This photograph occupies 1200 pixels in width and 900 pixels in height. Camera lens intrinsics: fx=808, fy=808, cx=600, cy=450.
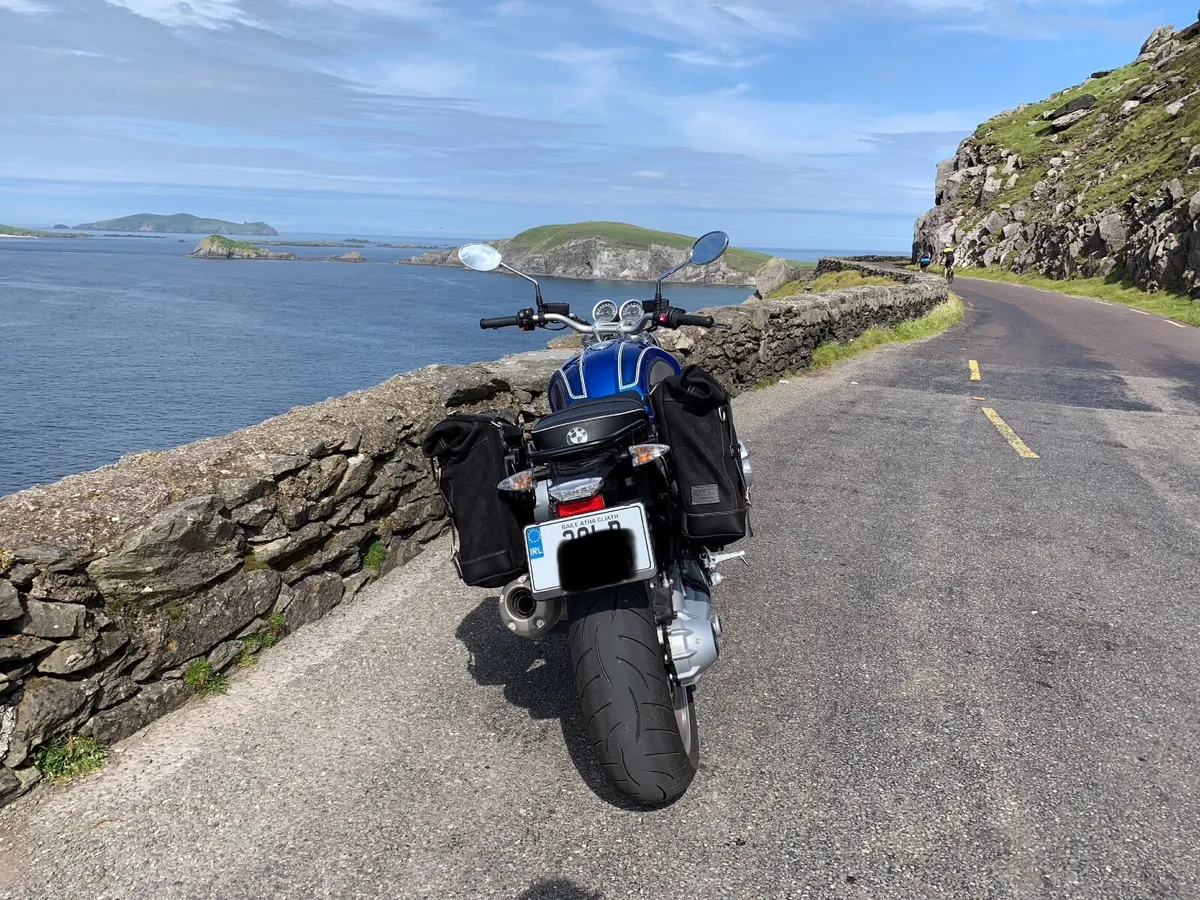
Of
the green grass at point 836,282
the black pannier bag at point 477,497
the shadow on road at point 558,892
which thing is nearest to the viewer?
the shadow on road at point 558,892

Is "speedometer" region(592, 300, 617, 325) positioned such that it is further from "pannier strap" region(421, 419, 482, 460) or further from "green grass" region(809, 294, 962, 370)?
"green grass" region(809, 294, 962, 370)

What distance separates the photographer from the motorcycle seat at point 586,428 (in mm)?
2879

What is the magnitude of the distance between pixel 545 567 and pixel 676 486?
2.20 feet

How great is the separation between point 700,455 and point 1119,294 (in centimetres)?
2988

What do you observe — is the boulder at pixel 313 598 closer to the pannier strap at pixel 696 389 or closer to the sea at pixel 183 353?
the pannier strap at pixel 696 389

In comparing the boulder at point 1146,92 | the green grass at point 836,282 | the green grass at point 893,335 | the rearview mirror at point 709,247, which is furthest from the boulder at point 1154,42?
the rearview mirror at point 709,247

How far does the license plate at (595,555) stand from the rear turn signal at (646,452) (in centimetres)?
19

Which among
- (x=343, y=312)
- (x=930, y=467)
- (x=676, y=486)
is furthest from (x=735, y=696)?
(x=343, y=312)

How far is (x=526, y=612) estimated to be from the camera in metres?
3.09

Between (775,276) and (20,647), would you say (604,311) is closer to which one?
(20,647)

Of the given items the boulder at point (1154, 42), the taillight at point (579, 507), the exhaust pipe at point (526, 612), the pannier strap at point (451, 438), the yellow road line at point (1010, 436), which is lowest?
the yellow road line at point (1010, 436)

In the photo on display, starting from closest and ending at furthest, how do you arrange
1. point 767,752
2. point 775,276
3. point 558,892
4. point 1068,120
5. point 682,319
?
point 558,892 < point 767,752 < point 682,319 < point 775,276 < point 1068,120

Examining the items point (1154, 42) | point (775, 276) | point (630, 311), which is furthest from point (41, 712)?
point (1154, 42)

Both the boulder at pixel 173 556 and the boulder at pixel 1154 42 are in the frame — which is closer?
the boulder at pixel 173 556
